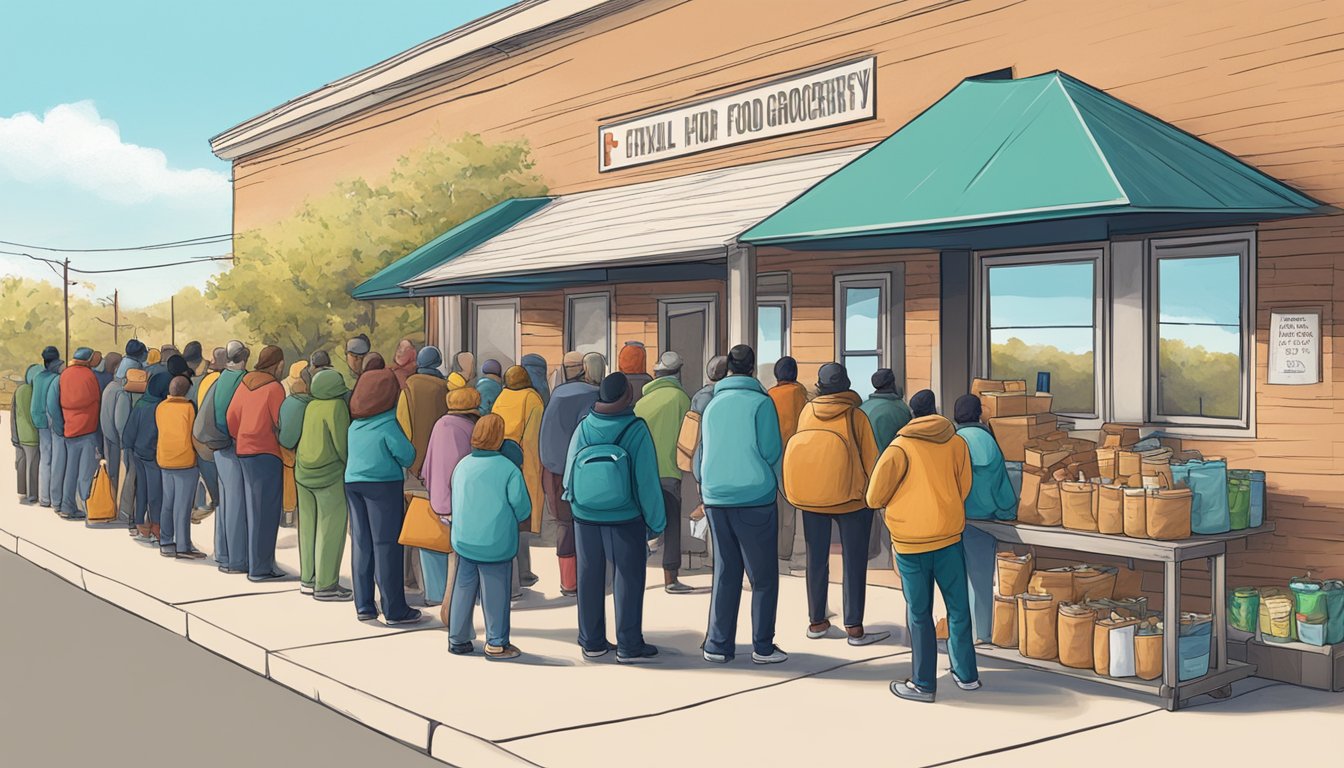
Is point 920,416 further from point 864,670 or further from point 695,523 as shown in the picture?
point 695,523

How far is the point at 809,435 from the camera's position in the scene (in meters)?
8.91

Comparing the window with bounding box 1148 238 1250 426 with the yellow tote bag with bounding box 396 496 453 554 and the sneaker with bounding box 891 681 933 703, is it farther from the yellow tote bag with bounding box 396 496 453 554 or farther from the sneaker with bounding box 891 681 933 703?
the yellow tote bag with bounding box 396 496 453 554

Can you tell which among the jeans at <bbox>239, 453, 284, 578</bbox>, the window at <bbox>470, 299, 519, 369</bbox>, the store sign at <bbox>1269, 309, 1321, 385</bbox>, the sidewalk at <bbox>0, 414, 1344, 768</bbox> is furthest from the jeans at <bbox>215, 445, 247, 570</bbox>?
the store sign at <bbox>1269, 309, 1321, 385</bbox>

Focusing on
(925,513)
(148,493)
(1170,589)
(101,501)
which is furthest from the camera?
(101,501)

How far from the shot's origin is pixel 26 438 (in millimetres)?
18234

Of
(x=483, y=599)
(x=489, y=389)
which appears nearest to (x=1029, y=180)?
(x=483, y=599)

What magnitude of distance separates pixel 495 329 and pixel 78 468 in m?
6.24

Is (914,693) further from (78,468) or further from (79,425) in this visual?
(78,468)

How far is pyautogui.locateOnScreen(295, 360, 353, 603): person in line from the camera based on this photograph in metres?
10.5

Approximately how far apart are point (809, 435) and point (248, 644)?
4.17 meters

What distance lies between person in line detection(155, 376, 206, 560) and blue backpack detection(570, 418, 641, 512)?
584 centimetres

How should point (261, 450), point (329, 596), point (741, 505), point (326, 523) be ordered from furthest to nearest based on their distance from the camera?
point (261, 450), point (329, 596), point (326, 523), point (741, 505)

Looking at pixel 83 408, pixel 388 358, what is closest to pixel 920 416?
Result: pixel 83 408

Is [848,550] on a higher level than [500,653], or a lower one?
higher
